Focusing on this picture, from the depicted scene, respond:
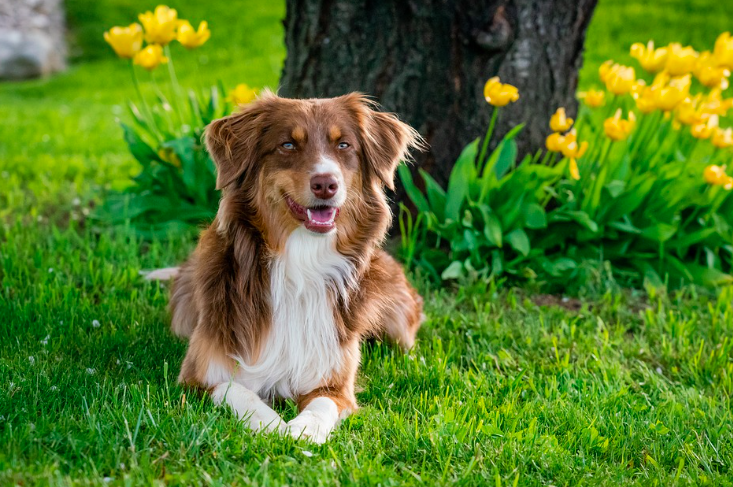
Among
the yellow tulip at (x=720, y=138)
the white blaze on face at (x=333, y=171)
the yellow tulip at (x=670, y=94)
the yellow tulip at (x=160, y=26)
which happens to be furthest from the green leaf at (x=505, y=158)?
the yellow tulip at (x=160, y=26)

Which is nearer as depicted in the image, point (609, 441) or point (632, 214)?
point (609, 441)

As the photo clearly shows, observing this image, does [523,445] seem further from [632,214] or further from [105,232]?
[105,232]

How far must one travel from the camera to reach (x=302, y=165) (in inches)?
136

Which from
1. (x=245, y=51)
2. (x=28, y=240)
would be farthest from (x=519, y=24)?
(x=245, y=51)

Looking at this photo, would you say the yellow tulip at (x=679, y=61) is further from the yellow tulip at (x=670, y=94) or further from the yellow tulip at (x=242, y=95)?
the yellow tulip at (x=242, y=95)

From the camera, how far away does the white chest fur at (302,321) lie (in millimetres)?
3666

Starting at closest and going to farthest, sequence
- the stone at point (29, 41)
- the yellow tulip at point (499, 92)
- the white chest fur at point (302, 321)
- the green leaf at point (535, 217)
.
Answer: the white chest fur at point (302, 321)
the yellow tulip at point (499, 92)
the green leaf at point (535, 217)
the stone at point (29, 41)

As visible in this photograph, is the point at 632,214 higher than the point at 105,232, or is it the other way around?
the point at 632,214

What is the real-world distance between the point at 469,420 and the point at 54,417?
1768 mm

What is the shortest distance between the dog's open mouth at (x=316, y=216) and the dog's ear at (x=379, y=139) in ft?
1.42

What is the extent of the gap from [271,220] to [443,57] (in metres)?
2.47

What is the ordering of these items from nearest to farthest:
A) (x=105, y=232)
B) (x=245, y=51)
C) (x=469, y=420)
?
1. (x=469, y=420)
2. (x=105, y=232)
3. (x=245, y=51)

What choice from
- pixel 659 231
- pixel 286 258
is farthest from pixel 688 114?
pixel 286 258

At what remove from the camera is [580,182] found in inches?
213
